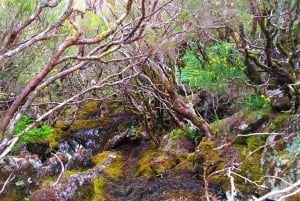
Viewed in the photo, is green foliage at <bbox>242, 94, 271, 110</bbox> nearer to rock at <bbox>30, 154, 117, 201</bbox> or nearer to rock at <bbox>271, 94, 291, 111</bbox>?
rock at <bbox>271, 94, 291, 111</bbox>

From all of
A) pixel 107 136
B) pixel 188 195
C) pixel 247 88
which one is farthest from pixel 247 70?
pixel 107 136

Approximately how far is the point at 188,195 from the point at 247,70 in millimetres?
2354

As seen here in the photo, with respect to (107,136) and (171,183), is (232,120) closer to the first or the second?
(171,183)

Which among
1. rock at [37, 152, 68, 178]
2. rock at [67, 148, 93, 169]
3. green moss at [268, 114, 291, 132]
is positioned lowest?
rock at [67, 148, 93, 169]

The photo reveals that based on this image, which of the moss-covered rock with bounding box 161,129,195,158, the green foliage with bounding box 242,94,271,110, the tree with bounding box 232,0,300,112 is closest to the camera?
the tree with bounding box 232,0,300,112

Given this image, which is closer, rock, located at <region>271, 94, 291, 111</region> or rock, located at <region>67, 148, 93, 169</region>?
rock, located at <region>271, 94, 291, 111</region>

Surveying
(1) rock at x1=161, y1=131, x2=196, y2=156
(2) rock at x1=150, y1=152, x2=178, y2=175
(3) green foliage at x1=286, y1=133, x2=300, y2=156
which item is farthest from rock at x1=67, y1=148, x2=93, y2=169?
(3) green foliage at x1=286, y1=133, x2=300, y2=156

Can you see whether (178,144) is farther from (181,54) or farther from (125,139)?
(181,54)

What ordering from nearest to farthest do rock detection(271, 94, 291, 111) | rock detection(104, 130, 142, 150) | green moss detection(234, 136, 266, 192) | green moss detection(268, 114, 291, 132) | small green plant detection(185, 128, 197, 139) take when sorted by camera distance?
1. green moss detection(234, 136, 266, 192)
2. green moss detection(268, 114, 291, 132)
3. rock detection(271, 94, 291, 111)
4. small green plant detection(185, 128, 197, 139)
5. rock detection(104, 130, 142, 150)

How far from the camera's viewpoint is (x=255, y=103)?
23.9 feet

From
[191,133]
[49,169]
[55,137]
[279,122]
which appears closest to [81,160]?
[49,169]

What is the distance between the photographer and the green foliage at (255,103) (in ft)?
23.2

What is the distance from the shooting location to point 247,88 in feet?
24.3

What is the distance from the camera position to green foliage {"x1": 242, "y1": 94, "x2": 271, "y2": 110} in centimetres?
707
